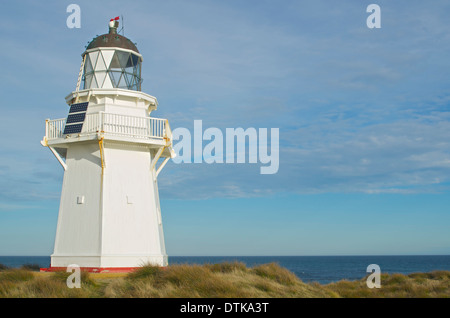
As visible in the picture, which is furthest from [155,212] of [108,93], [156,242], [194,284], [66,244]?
[194,284]

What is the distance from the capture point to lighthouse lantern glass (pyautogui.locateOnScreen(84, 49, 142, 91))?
734 inches

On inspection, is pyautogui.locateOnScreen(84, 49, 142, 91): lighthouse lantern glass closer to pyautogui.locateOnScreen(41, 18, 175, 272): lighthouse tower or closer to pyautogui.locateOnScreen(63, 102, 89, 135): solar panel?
pyautogui.locateOnScreen(41, 18, 175, 272): lighthouse tower

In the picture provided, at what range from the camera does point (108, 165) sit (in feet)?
57.7

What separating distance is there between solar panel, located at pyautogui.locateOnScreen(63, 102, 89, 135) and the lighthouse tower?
0.04 metres

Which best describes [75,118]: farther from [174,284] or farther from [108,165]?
[174,284]

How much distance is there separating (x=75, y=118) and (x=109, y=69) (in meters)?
2.41

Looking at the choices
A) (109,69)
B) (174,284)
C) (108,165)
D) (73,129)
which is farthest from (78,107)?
(174,284)

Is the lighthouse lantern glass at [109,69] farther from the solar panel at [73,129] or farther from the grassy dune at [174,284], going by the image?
the grassy dune at [174,284]

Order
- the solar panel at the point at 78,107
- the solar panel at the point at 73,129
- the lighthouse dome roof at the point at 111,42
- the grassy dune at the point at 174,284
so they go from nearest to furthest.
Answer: the grassy dune at the point at 174,284 < the solar panel at the point at 73,129 < the solar panel at the point at 78,107 < the lighthouse dome roof at the point at 111,42

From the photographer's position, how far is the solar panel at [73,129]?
58.7 ft

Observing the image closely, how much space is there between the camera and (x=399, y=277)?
23.8 m

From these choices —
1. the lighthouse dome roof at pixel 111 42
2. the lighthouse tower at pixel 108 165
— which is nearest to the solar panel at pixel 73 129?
the lighthouse tower at pixel 108 165

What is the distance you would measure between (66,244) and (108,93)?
5.98m
